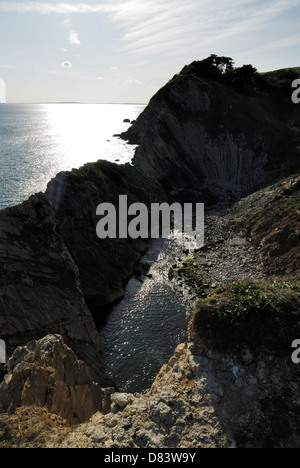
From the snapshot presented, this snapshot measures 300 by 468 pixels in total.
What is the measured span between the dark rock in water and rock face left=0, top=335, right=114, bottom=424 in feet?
58.8

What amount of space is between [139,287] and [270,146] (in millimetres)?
52275

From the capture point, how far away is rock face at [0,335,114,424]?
1366 cm

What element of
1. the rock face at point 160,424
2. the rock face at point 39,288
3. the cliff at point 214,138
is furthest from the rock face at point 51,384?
→ the cliff at point 214,138

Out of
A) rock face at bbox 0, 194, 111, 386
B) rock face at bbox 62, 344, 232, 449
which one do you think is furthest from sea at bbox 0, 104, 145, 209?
rock face at bbox 62, 344, 232, 449

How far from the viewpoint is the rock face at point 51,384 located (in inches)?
538

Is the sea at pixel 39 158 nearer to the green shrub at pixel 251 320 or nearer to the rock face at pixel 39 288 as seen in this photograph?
the rock face at pixel 39 288

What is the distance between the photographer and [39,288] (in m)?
22.3

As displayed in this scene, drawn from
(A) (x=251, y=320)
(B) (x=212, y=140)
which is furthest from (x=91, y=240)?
(B) (x=212, y=140)

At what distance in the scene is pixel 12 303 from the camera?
20.6 meters

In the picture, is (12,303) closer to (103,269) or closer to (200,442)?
(200,442)

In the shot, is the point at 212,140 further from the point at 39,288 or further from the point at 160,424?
the point at 160,424

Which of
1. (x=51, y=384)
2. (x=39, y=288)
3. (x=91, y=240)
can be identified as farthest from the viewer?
(x=91, y=240)

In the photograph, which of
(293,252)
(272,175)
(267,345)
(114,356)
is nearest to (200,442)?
(267,345)

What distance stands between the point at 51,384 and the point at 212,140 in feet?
230
